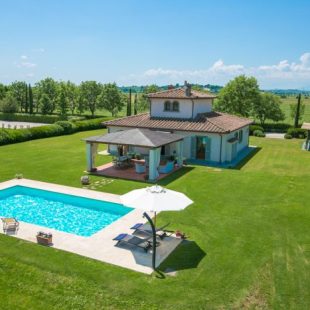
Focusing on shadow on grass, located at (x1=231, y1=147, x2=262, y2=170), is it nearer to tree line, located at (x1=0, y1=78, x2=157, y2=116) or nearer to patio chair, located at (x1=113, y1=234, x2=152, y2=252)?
patio chair, located at (x1=113, y1=234, x2=152, y2=252)

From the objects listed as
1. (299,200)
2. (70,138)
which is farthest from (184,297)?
(70,138)

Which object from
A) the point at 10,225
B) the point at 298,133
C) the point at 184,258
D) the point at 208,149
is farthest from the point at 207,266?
the point at 298,133

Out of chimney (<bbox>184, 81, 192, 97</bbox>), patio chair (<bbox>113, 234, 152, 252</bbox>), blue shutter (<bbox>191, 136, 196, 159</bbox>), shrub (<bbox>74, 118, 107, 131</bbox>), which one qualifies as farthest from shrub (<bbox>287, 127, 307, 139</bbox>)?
patio chair (<bbox>113, 234, 152, 252</bbox>)

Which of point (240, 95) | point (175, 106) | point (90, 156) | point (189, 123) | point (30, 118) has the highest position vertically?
point (240, 95)

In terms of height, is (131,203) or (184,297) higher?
(131,203)

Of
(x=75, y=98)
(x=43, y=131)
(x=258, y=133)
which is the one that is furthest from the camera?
(x=75, y=98)

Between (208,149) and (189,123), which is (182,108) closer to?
(189,123)

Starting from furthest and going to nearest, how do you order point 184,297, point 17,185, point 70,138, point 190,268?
point 70,138 < point 17,185 < point 190,268 < point 184,297

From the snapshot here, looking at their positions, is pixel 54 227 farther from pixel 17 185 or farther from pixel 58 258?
pixel 17 185
